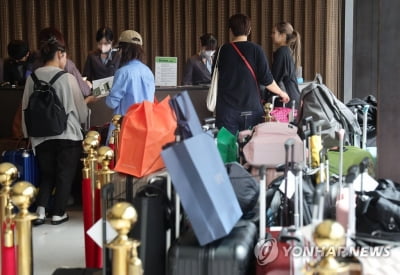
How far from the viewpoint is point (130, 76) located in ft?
13.8

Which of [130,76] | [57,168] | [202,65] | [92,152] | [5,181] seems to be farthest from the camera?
[202,65]

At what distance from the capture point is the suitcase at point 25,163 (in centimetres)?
470

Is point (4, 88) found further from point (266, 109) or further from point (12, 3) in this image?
point (12, 3)

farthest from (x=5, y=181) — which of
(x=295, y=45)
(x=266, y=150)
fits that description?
(x=295, y=45)

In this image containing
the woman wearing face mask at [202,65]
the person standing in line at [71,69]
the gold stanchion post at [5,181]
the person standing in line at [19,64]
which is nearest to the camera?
the gold stanchion post at [5,181]

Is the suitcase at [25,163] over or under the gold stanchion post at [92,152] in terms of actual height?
under

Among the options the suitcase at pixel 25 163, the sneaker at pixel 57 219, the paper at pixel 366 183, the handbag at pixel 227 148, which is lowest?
the sneaker at pixel 57 219

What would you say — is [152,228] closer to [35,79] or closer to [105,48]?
[35,79]

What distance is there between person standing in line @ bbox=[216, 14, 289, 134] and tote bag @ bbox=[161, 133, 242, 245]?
2.25 m

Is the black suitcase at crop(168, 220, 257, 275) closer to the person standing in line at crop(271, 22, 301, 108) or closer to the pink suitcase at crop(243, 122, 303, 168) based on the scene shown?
the pink suitcase at crop(243, 122, 303, 168)

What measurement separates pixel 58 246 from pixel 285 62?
2397 millimetres

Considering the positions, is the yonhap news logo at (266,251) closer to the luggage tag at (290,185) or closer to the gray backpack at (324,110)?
the luggage tag at (290,185)

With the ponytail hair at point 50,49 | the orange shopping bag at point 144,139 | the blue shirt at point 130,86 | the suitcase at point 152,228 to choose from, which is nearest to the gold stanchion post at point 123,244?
the suitcase at point 152,228

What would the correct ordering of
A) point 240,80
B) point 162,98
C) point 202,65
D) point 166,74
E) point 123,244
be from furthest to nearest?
point 202,65 < point 166,74 < point 162,98 < point 240,80 < point 123,244
